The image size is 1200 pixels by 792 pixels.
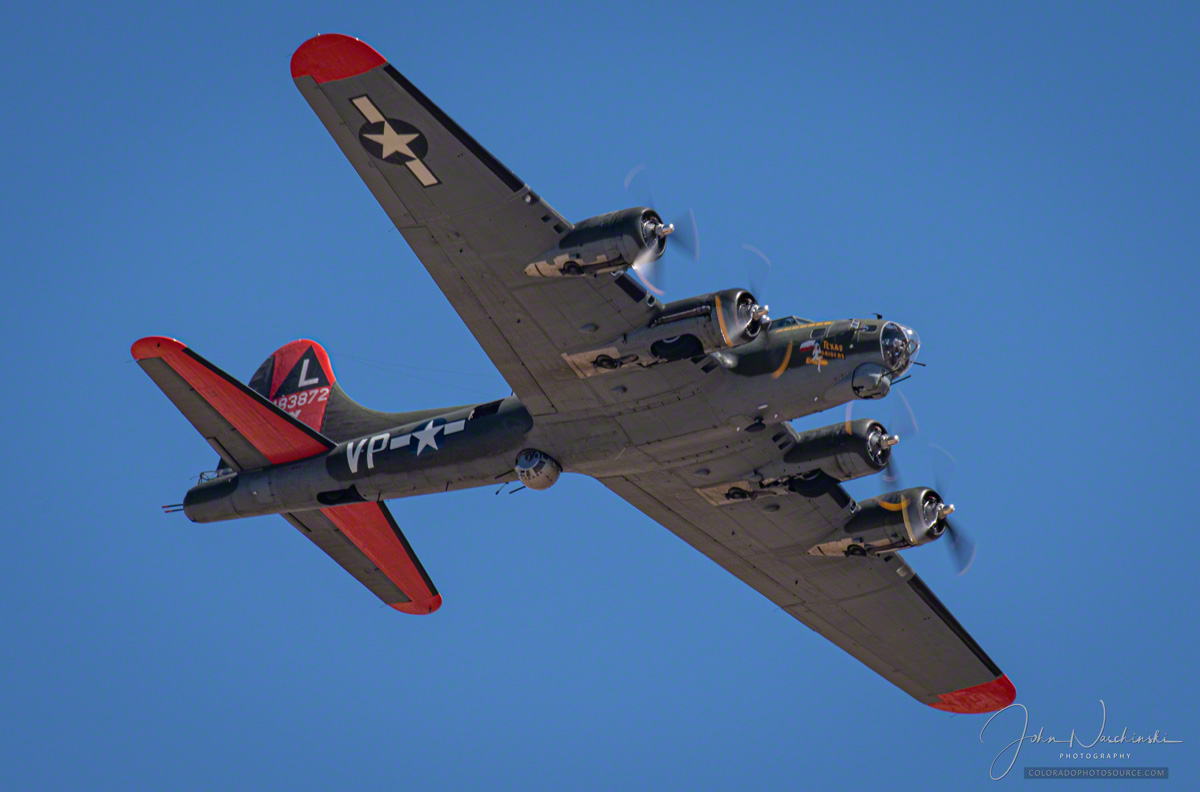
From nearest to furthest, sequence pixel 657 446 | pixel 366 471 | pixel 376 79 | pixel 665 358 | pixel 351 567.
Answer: pixel 376 79
pixel 665 358
pixel 657 446
pixel 366 471
pixel 351 567

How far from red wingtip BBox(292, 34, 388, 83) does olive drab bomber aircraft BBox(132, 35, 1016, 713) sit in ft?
0.13

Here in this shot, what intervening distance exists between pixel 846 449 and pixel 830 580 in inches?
245

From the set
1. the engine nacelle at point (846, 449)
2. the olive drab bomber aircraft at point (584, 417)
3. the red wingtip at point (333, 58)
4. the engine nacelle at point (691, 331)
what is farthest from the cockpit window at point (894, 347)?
the red wingtip at point (333, 58)

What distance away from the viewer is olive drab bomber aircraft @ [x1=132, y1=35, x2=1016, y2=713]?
79.9 feet

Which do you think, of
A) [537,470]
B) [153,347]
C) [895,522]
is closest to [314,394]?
[153,347]

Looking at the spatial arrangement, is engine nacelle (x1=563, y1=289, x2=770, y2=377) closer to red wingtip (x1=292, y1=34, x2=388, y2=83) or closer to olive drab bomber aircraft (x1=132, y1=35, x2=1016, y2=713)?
olive drab bomber aircraft (x1=132, y1=35, x2=1016, y2=713)

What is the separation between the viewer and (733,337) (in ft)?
81.1

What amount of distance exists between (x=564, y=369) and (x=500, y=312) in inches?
70.6

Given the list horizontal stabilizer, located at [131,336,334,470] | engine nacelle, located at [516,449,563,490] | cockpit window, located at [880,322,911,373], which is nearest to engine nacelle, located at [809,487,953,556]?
cockpit window, located at [880,322,911,373]

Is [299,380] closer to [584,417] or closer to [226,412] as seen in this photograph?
A: [226,412]

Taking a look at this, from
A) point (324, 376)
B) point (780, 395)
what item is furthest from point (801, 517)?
point (324, 376)

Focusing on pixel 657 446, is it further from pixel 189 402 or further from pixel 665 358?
pixel 189 402

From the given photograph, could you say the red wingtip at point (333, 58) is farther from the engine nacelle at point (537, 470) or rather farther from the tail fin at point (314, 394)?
the tail fin at point (314, 394)

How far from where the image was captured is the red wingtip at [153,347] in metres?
28.7
